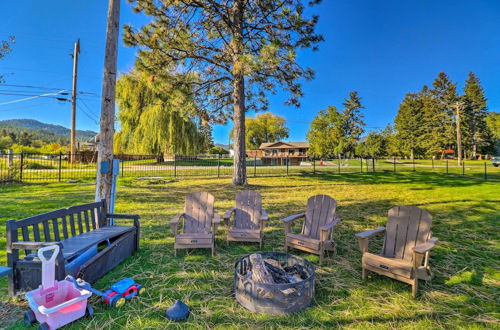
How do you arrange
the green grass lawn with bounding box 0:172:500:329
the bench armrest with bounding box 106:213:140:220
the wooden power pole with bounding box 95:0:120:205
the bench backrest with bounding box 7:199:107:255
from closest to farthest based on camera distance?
the green grass lawn with bounding box 0:172:500:329 < the bench backrest with bounding box 7:199:107:255 < the bench armrest with bounding box 106:213:140:220 < the wooden power pole with bounding box 95:0:120:205

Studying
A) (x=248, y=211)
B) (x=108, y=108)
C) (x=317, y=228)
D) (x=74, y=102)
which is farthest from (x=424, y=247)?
(x=74, y=102)

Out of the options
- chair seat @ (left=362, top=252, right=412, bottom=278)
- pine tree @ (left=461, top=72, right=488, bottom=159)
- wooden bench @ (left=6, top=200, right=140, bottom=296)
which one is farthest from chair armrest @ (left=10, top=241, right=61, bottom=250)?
pine tree @ (left=461, top=72, right=488, bottom=159)

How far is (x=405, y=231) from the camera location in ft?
9.66

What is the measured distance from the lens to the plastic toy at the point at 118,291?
2154 millimetres

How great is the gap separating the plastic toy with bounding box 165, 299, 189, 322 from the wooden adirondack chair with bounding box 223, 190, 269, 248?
1.62 metres

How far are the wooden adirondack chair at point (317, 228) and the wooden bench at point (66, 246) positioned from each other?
2305 millimetres

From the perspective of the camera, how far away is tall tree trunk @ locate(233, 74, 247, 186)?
1038 cm

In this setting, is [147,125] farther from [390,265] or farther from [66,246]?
[390,265]

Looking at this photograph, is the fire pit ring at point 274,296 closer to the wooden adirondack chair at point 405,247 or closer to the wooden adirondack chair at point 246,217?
the wooden adirondack chair at point 405,247

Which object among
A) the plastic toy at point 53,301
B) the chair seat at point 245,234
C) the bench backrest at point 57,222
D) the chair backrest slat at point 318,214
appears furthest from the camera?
the chair seat at point 245,234

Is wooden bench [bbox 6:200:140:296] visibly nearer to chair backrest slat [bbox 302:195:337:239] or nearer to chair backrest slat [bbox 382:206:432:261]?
chair backrest slat [bbox 302:195:337:239]

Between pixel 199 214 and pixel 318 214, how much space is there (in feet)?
6.14

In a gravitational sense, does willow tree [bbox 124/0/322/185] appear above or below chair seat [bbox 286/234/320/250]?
above

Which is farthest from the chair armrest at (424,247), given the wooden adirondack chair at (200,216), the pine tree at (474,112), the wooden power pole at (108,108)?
the pine tree at (474,112)
